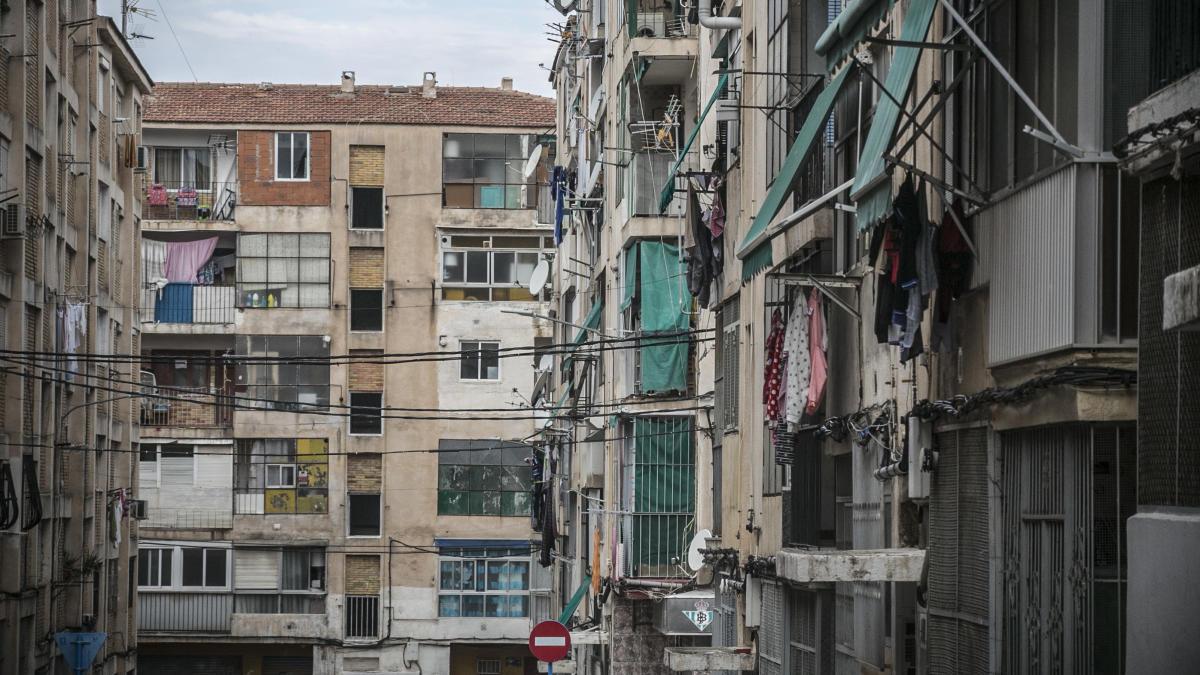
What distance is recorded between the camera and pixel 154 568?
5519 centimetres

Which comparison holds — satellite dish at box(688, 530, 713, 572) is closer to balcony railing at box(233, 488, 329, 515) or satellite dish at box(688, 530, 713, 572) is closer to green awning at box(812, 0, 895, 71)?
green awning at box(812, 0, 895, 71)

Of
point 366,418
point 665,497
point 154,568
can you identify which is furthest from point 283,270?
point 665,497

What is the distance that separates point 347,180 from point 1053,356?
156 ft

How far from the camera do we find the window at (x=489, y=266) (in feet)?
189

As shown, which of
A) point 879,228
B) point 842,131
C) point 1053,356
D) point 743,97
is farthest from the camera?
point 743,97

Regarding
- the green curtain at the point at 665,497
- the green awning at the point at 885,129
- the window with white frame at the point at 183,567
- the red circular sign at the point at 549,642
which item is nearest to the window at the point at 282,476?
the window with white frame at the point at 183,567

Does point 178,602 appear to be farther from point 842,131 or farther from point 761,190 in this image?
point 842,131

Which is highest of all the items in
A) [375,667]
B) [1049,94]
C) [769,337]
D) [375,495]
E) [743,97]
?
[743,97]

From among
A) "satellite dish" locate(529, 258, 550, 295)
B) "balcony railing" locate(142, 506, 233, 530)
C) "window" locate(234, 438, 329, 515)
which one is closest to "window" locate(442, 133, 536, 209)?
Answer: "satellite dish" locate(529, 258, 550, 295)

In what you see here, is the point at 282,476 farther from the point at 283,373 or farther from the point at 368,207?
the point at 368,207

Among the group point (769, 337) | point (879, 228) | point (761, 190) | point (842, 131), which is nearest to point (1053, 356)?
point (879, 228)

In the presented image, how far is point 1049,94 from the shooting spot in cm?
1138

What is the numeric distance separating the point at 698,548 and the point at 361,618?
1245 inches

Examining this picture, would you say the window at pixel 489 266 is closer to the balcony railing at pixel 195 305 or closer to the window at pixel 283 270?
the window at pixel 283 270
